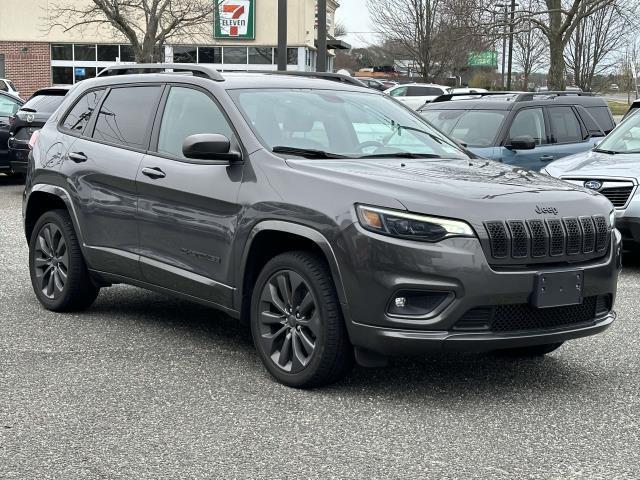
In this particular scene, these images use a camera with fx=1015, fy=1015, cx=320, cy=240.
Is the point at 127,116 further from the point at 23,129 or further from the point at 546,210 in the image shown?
the point at 23,129

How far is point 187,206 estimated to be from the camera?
5895 mm

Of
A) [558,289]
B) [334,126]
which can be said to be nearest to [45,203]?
[334,126]

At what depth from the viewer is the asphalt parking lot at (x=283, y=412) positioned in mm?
4223

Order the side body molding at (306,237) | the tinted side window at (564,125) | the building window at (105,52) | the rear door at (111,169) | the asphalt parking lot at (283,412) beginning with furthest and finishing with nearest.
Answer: the building window at (105,52), the tinted side window at (564,125), the rear door at (111,169), the side body molding at (306,237), the asphalt parking lot at (283,412)

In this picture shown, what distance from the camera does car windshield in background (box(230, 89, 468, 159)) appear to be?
5812mm

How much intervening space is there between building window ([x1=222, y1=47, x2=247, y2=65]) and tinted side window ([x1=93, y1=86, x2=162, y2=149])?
39611 mm

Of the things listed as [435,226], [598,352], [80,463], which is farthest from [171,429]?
[598,352]

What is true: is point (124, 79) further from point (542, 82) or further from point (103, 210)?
point (542, 82)

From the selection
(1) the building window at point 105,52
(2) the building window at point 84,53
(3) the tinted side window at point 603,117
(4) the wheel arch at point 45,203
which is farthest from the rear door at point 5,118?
(2) the building window at point 84,53

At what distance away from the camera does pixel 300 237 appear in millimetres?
5285

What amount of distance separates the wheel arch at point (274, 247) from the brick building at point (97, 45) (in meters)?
40.6

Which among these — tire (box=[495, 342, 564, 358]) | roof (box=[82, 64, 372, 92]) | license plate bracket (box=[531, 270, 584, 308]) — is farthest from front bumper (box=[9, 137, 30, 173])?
license plate bracket (box=[531, 270, 584, 308])

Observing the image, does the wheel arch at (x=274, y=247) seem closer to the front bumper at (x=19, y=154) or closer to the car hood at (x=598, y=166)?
the car hood at (x=598, y=166)

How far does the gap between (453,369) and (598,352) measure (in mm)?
1079
